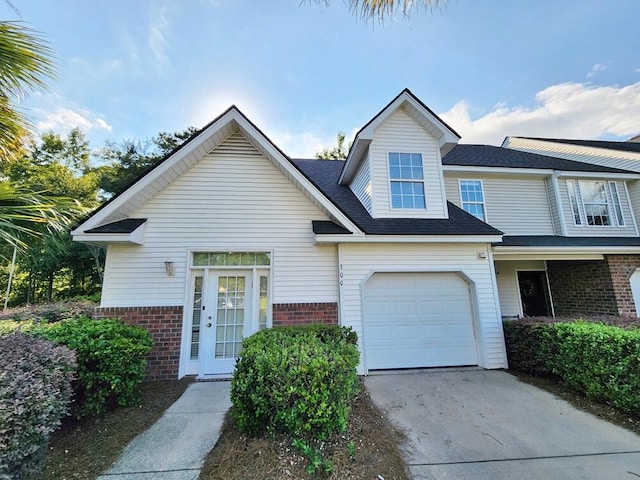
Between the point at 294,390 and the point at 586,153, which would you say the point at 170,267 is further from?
the point at 586,153

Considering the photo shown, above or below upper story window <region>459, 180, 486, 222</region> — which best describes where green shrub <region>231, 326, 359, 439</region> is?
below

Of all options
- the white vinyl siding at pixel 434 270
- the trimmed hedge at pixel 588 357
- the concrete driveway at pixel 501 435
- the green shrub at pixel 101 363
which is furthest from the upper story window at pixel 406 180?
the green shrub at pixel 101 363

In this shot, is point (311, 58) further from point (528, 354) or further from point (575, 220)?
point (575, 220)

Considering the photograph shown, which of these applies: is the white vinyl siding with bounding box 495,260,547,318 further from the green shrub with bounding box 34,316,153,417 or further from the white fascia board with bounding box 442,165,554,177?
the green shrub with bounding box 34,316,153,417

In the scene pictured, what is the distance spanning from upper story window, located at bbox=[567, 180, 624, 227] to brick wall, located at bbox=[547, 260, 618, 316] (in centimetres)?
155

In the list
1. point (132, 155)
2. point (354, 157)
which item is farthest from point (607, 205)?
point (132, 155)

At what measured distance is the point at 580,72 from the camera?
27.3 feet

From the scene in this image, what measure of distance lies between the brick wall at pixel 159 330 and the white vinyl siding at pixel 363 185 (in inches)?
207

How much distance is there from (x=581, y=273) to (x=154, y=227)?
12882 millimetres

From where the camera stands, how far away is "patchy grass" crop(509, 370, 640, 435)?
371cm

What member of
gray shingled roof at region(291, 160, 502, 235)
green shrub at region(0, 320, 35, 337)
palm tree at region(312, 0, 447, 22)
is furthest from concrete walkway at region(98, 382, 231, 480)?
palm tree at region(312, 0, 447, 22)

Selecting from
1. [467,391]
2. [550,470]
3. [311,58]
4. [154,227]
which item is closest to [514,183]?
[467,391]

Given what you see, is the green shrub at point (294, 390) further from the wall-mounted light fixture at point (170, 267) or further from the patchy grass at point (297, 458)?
the wall-mounted light fixture at point (170, 267)

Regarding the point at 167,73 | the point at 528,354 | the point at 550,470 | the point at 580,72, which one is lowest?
the point at 550,470
